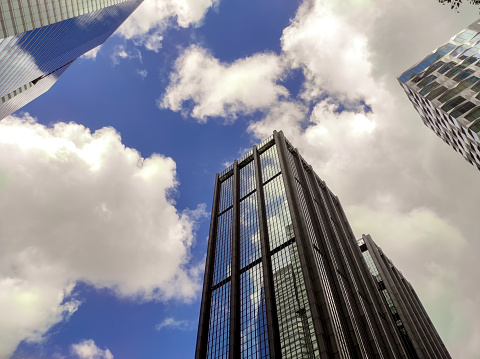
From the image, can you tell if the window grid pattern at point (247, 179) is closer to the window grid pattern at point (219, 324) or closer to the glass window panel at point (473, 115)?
the window grid pattern at point (219, 324)

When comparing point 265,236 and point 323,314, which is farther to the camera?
point 265,236

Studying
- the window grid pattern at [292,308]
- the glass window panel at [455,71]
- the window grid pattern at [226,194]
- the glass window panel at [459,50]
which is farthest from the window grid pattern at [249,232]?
the glass window panel at [459,50]

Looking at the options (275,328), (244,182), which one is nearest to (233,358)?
(275,328)

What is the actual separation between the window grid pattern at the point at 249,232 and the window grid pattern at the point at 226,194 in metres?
7.78

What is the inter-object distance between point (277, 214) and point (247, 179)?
28739 millimetres

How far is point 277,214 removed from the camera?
86.9 meters

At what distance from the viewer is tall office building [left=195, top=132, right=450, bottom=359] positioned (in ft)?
196

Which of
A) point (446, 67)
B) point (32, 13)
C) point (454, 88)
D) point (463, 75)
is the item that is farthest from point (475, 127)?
point (32, 13)

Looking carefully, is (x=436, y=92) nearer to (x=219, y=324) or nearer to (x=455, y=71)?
(x=455, y=71)

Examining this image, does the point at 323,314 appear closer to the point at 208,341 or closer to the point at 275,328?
the point at 275,328

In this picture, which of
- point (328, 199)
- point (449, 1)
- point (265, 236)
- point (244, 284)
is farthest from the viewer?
point (328, 199)

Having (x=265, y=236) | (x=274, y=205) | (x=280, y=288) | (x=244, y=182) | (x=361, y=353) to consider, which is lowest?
(x=361, y=353)

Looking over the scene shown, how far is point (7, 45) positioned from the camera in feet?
210

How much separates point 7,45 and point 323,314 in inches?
3172
